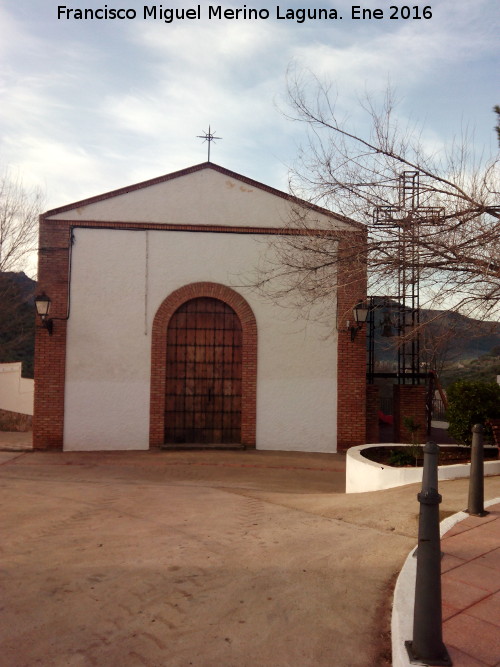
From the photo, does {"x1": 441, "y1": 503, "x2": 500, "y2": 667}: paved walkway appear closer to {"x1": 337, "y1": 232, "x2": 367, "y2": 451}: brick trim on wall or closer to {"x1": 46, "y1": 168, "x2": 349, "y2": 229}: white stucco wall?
{"x1": 337, "y1": 232, "x2": 367, "y2": 451}: brick trim on wall

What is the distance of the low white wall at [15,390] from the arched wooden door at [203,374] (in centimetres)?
760

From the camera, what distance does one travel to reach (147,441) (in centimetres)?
1152

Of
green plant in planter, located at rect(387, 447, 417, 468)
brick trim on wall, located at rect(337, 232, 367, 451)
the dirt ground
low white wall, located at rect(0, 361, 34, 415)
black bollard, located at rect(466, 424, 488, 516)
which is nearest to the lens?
the dirt ground

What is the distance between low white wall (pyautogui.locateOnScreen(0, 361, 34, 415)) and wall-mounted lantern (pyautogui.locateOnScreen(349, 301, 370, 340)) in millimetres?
10756

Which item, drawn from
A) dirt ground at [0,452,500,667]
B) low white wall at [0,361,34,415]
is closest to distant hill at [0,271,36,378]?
low white wall at [0,361,34,415]

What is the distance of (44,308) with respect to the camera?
11.1 metres

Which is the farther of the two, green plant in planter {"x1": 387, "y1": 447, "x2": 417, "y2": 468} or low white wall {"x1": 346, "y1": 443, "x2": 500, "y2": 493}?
green plant in planter {"x1": 387, "y1": 447, "x2": 417, "y2": 468}

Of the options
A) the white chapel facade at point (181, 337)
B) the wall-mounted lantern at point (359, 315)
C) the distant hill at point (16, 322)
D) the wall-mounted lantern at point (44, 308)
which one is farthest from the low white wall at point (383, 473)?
the distant hill at point (16, 322)

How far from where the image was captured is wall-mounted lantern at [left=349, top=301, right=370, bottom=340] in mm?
10491

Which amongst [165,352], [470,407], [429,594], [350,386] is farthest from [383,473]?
[165,352]

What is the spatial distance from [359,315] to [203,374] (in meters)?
3.50

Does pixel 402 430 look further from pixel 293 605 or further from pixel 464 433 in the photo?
pixel 293 605

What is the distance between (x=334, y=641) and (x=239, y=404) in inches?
352

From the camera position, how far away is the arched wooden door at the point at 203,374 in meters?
11.8
